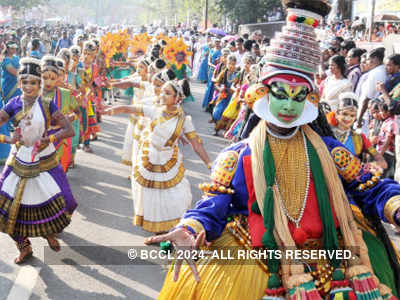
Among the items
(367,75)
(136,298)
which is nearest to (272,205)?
(136,298)

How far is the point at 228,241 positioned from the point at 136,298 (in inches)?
82.5

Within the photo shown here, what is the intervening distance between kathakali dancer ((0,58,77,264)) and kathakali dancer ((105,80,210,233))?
897 mm

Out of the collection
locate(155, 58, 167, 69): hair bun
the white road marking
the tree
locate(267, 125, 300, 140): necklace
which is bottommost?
the white road marking

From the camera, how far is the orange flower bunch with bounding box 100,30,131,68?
47.0 feet

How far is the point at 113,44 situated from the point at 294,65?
12.9 metres

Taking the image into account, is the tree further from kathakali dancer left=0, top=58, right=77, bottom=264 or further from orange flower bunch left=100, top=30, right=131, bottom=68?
kathakali dancer left=0, top=58, right=77, bottom=264

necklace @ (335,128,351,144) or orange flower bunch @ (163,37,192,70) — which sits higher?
orange flower bunch @ (163,37,192,70)

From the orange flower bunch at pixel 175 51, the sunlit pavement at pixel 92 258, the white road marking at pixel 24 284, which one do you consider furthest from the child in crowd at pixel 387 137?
the orange flower bunch at pixel 175 51

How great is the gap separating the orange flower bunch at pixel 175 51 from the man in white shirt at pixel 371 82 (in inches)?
282

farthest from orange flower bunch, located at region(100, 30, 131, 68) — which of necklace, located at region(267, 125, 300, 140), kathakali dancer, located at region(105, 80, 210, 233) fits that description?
necklace, located at region(267, 125, 300, 140)

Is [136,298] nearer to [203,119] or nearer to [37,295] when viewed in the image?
[37,295]

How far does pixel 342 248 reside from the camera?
9.04 ft

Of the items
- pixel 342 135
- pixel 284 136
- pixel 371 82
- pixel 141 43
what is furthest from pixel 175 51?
pixel 284 136

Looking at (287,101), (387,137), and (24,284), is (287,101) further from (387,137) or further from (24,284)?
(387,137)
